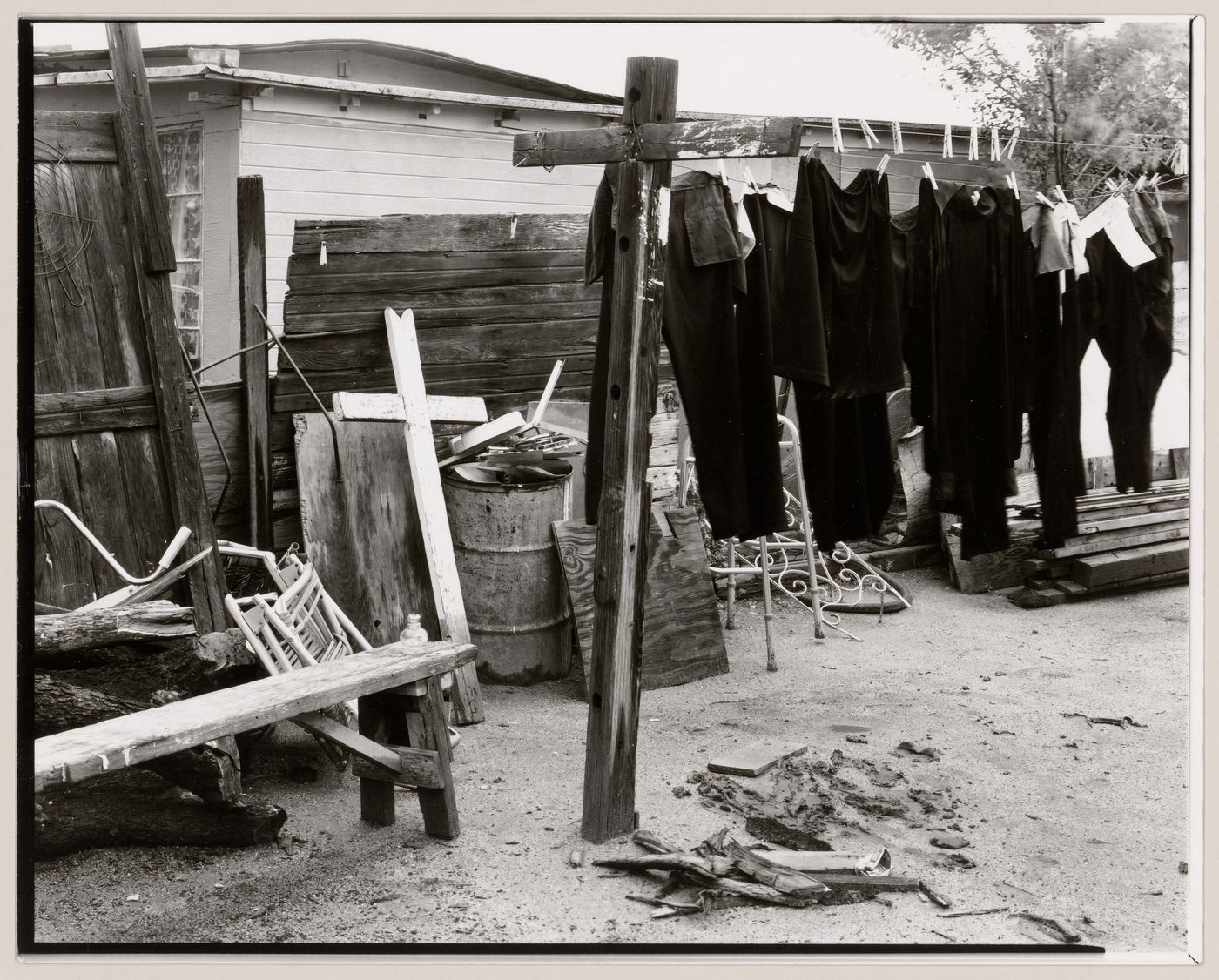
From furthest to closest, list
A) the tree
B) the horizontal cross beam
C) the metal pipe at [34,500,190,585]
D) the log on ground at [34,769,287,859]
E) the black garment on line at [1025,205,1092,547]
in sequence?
the tree → the black garment on line at [1025,205,1092,547] → the metal pipe at [34,500,190,585] → the log on ground at [34,769,287,859] → the horizontal cross beam

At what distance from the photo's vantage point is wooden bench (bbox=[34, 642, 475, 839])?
3512 millimetres

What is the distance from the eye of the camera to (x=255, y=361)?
6688 millimetres

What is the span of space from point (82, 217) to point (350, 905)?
2.97m

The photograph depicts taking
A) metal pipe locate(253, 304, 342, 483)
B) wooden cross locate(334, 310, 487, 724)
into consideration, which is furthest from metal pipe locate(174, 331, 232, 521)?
wooden cross locate(334, 310, 487, 724)

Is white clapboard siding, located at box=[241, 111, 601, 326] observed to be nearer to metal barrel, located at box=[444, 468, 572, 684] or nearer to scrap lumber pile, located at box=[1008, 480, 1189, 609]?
metal barrel, located at box=[444, 468, 572, 684]

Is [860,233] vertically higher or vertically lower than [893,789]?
higher

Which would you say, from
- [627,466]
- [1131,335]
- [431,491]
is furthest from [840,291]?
[431,491]

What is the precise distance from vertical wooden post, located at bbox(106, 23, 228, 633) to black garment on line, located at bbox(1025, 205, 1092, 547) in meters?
3.62

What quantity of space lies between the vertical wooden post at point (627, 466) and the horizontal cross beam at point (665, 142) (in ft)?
0.20

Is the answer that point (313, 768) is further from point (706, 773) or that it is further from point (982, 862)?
point (982, 862)

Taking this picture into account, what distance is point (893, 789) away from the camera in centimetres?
508

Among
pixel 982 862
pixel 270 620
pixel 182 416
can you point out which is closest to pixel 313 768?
pixel 270 620

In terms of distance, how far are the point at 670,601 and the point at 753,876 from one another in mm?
2728

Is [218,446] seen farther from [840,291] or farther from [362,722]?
[840,291]
